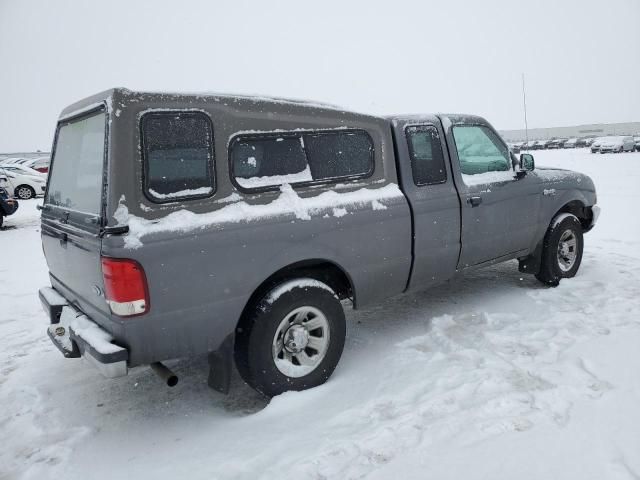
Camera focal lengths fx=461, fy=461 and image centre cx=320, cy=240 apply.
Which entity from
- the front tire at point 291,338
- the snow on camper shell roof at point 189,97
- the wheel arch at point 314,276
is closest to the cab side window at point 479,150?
the snow on camper shell roof at point 189,97

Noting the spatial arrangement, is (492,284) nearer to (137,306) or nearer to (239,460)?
(239,460)

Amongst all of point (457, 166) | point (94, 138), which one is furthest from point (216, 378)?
point (457, 166)

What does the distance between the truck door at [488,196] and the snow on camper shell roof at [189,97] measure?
1424 mm

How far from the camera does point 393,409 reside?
3000 mm

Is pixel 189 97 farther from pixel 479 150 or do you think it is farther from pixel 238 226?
pixel 479 150

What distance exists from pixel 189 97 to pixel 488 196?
116 inches

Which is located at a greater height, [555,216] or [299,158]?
[299,158]

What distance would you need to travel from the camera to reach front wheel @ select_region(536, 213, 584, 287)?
16.8 ft

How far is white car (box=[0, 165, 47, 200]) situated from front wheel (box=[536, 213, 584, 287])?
17610mm

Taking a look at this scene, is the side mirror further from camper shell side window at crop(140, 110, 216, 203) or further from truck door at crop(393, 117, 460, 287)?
camper shell side window at crop(140, 110, 216, 203)

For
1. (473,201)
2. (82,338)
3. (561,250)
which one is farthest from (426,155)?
(82,338)

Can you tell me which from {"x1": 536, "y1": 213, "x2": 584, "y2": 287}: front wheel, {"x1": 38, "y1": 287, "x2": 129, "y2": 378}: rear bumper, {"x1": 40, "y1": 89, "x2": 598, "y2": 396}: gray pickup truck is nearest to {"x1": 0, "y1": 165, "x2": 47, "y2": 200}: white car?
{"x1": 40, "y1": 89, "x2": 598, "y2": 396}: gray pickup truck

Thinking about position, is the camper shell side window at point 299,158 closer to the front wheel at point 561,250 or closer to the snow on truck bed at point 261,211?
the snow on truck bed at point 261,211

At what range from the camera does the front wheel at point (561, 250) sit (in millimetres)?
5113
